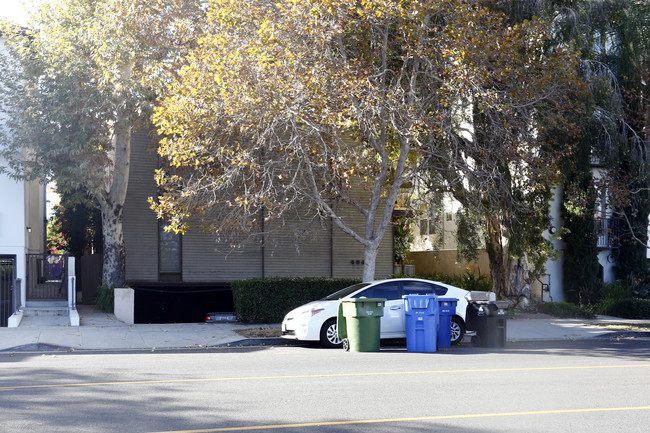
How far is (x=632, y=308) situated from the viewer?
2328 cm

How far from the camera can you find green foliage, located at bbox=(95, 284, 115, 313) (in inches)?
869

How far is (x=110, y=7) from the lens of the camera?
63.2 ft

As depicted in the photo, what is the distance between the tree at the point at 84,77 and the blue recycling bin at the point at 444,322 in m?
9.53

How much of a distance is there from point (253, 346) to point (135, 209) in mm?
9153

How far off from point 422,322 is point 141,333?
7.28m

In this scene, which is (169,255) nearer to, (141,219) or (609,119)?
(141,219)

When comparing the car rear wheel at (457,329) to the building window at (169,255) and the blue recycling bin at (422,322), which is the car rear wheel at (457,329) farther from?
the building window at (169,255)

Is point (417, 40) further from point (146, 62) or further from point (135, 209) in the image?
point (135, 209)

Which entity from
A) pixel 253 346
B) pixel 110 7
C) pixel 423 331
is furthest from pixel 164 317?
pixel 423 331

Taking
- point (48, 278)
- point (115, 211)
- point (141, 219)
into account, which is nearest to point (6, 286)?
point (48, 278)

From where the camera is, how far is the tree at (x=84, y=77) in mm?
19375

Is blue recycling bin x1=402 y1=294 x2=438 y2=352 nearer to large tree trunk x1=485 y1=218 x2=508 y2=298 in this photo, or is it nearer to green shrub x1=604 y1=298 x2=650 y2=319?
large tree trunk x1=485 y1=218 x2=508 y2=298

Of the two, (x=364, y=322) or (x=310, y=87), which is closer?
(x=364, y=322)

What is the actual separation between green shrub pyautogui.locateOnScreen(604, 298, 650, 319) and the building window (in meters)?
14.6
